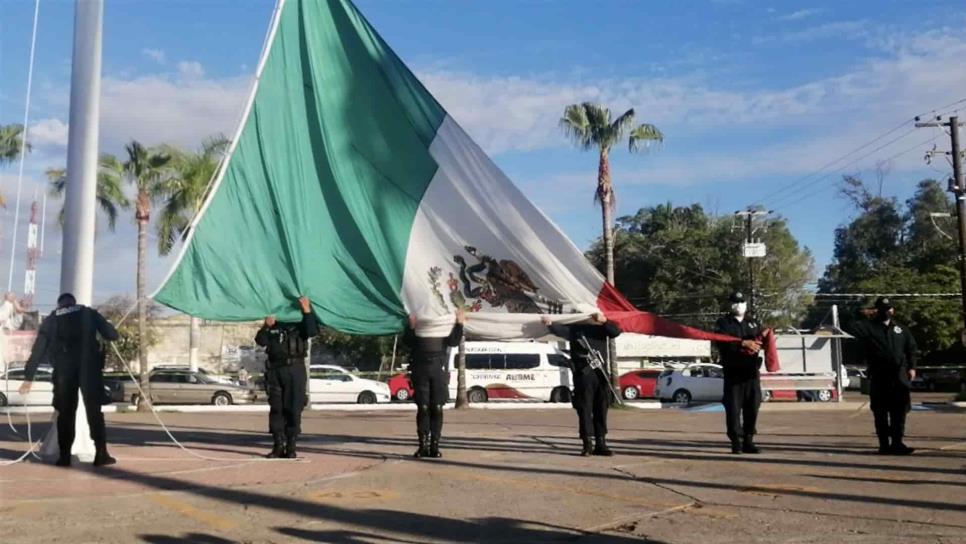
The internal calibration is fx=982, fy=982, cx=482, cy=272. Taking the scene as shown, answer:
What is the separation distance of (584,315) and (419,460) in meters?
2.33

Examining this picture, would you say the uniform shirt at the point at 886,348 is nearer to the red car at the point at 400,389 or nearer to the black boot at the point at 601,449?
the black boot at the point at 601,449

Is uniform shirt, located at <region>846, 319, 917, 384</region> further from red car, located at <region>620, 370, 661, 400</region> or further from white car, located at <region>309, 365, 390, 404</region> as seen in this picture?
red car, located at <region>620, 370, 661, 400</region>

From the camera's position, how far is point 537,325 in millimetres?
10414

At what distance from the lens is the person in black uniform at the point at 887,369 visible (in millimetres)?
10547

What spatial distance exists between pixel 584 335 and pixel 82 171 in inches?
220

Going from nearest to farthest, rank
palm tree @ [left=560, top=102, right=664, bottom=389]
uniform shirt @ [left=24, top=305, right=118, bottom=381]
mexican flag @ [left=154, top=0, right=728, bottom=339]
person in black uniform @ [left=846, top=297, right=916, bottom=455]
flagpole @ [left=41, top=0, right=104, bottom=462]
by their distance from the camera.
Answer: uniform shirt @ [left=24, top=305, right=118, bottom=381]
mexican flag @ [left=154, top=0, right=728, bottom=339]
flagpole @ [left=41, top=0, right=104, bottom=462]
person in black uniform @ [left=846, top=297, right=916, bottom=455]
palm tree @ [left=560, top=102, right=664, bottom=389]

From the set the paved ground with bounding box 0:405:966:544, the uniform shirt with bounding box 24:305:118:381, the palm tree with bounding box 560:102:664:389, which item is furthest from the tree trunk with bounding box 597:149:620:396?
the uniform shirt with bounding box 24:305:118:381

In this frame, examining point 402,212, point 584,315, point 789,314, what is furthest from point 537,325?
point 789,314

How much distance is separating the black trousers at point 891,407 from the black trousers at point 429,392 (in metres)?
4.71

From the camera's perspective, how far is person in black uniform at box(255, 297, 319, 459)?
34.6 ft

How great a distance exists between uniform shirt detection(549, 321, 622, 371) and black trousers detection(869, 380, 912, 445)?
2954mm

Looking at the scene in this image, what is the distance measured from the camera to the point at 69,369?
32.2ft

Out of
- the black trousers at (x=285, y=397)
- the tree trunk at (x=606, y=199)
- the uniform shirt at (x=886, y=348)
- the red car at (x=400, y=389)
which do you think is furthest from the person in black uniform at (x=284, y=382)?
the red car at (x=400, y=389)

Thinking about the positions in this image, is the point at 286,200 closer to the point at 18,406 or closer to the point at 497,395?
the point at 18,406
